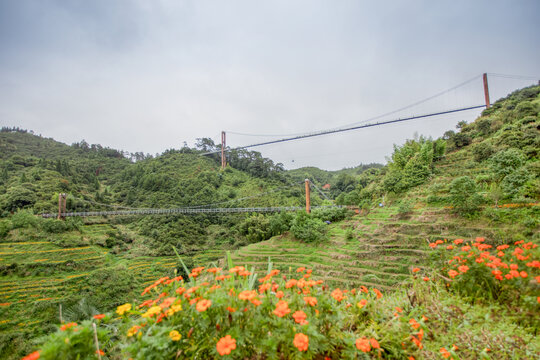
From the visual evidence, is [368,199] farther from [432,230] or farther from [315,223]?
[432,230]

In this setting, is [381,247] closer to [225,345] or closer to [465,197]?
[465,197]

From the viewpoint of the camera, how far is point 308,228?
12125 mm

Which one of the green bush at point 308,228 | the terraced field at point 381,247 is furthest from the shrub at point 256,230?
the terraced field at point 381,247

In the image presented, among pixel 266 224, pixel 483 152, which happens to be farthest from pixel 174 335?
pixel 266 224

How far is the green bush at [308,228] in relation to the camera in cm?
1168

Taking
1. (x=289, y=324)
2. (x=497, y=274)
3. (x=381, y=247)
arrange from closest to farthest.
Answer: (x=289, y=324)
(x=497, y=274)
(x=381, y=247)

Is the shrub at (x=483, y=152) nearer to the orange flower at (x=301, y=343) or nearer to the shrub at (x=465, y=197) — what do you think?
the shrub at (x=465, y=197)

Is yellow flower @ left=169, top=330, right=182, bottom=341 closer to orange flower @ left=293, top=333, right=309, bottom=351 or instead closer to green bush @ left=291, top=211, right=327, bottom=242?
orange flower @ left=293, top=333, right=309, bottom=351

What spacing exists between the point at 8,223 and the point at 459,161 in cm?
2738

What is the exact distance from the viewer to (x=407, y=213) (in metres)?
8.27

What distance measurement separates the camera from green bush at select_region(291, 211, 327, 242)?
11.7 metres

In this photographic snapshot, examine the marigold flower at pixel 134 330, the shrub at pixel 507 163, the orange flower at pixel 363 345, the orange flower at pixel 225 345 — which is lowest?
the orange flower at pixel 363 345

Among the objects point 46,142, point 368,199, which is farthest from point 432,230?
point 46,142

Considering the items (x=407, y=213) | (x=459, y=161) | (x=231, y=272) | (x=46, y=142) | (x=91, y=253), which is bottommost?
(x=91, y=253)
